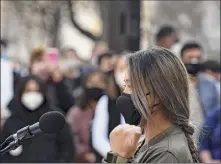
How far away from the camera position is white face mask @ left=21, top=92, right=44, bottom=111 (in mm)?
8289

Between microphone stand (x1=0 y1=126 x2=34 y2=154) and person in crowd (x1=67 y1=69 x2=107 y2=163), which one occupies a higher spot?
microphone stand (x1=0 y1=126 x2=34 y2=154)

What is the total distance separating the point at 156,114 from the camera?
3.71 metres

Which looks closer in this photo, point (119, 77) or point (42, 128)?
point (42, 128)

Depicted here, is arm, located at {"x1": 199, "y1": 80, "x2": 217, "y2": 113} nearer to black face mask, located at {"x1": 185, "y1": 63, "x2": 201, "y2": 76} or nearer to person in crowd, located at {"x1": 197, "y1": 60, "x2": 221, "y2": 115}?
person in crowd, located at {"x1": 197, "y1": 60, "x2": 221, "y2": 115}

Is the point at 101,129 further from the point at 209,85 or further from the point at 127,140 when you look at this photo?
the point at 127,140

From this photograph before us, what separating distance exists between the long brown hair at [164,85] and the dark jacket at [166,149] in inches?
2.5

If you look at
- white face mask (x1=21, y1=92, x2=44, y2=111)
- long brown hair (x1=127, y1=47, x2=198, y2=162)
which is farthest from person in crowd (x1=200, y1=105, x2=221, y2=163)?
long brown hair (x1=127, y1=47, x2=198, y2=162)

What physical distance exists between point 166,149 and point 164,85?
0.29 meters

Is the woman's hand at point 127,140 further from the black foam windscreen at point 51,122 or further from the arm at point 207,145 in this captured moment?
the arm at point 207,145

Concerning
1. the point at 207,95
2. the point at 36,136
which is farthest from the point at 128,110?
the point at 207,95

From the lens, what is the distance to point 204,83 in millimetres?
9180

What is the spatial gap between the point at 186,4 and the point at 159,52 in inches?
314

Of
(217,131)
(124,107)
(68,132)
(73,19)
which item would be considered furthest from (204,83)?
(73,19)

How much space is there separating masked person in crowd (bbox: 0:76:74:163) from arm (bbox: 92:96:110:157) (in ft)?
0.90
